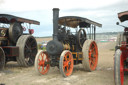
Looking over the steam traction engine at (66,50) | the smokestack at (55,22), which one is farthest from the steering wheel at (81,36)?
the smokestack at (55,22)

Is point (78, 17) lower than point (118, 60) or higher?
higher

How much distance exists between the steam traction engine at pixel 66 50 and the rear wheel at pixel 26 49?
139 cm

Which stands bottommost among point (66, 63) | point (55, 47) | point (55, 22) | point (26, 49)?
point (66, 63)

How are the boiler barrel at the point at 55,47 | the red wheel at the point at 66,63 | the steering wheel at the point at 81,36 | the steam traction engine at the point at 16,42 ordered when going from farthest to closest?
the steam traction engine at the point at 16,42 < the steering wheel at the point at 81,36 < the boiler barrel at the point at 55,47 < the red wheel at the point at 66,63

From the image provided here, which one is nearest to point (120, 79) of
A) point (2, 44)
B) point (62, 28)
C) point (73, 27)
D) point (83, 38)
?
point (62, 28)

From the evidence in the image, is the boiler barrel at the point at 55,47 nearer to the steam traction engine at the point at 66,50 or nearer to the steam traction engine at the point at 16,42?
the steam traction engine at the point at 66,50

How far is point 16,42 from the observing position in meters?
7.95

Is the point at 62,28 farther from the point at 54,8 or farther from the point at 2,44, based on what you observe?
the point at 2,44

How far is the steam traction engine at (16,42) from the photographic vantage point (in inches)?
283

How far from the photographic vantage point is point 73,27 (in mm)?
7484

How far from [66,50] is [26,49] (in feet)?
9.79

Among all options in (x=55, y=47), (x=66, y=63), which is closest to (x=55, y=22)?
(x=55, y=47)

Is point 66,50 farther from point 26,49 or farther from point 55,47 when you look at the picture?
point 26,49

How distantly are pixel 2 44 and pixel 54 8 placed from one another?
305cm
